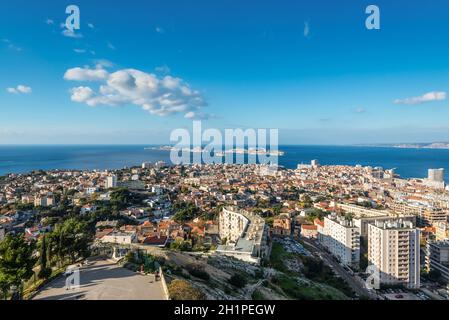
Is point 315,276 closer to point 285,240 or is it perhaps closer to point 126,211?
point 285,240

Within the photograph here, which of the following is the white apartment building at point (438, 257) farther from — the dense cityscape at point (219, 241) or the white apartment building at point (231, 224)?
the white apartment building at point (231, 224)

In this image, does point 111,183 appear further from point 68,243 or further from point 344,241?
point 68,243

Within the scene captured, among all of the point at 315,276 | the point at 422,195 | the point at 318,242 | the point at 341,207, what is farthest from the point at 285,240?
the point at 422,195

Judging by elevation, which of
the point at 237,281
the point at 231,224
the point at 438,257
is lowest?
the point at 438,257

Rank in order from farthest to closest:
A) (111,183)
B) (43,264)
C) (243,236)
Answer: (111,183)
(243,236)
(43,264)

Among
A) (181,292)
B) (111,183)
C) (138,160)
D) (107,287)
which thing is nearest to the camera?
(181,292)

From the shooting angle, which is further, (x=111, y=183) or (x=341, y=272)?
(x=111, y=183)

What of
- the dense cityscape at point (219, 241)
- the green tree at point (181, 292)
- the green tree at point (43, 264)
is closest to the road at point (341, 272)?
the dense cityscape at point (219, 241)

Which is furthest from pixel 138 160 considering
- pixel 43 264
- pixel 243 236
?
pixel 43 264
